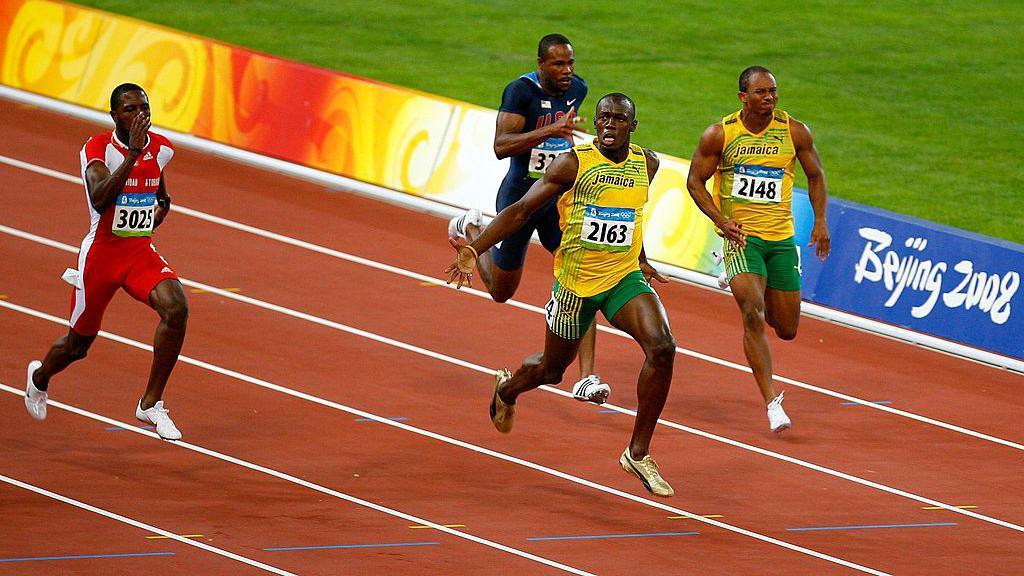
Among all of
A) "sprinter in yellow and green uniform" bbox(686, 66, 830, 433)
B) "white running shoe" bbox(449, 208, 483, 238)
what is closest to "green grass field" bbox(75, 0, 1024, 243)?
"sprinter in yellow and green uniform" bbox(686, 66, 830, 433)

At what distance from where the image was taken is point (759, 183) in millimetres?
11633

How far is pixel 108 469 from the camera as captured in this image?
10297 mm

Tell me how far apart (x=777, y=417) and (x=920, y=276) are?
3562mm

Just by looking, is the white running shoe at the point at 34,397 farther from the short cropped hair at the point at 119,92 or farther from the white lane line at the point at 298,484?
the short cropped hair at the point at 119,92

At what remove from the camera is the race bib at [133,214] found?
33.2 ft

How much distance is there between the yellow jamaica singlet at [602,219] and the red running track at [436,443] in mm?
1330

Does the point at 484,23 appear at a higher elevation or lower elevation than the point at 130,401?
higher

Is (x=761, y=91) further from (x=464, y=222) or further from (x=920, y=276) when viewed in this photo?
(x=920, y=276)

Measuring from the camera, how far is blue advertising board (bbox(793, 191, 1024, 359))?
1387cm

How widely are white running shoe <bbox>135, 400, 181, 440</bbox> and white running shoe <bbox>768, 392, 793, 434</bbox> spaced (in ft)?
12.4

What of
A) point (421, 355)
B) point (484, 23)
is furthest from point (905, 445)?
point (484, 23)

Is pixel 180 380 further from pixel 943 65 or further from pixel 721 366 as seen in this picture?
pixel 943 65

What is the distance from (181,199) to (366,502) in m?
7.91

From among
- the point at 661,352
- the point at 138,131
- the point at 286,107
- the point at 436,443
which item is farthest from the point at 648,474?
the point at 286,107
